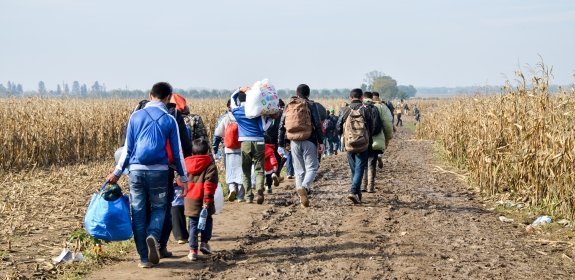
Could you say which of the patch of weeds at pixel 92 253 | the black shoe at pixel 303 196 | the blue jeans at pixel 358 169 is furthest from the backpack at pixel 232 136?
the patch of weeds at pixel 92 253

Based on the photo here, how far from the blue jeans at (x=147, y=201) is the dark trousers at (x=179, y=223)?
3.94 ft

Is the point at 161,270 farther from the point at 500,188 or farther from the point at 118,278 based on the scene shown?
the point at 500,188

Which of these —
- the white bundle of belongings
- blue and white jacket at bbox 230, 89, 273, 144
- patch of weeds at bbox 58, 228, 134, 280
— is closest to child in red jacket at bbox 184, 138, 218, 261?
patch of weeds at bbox 58, 228, 134, 280

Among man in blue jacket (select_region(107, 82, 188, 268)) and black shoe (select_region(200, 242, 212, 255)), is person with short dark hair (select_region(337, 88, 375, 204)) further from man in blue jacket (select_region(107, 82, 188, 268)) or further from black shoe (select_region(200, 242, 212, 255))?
man in blue jacket (select_region(107, 82, 188, 268))

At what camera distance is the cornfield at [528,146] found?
10.8 metres

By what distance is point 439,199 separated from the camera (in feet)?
43.7

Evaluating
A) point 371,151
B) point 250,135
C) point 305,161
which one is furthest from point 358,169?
point 250,135

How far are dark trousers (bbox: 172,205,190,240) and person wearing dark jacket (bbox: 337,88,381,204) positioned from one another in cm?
391

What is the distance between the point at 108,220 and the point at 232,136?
16.0ft

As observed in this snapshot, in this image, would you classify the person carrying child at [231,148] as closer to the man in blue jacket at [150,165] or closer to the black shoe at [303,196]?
the black shoe at [303,196]

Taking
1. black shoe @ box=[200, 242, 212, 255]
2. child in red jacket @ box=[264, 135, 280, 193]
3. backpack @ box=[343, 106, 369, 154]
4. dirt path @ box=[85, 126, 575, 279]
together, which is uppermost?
backpack @ box=[343, 106, 369, 154]

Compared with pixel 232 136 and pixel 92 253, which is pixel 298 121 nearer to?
pixel 232 136

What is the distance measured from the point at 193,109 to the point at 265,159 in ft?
67.8

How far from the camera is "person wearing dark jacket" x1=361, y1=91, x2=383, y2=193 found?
12.7 meters
